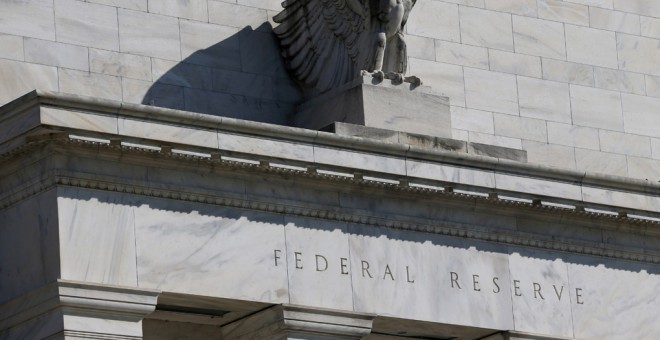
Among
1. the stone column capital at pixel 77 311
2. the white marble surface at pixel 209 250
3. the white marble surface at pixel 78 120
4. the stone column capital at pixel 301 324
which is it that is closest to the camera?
the stone column capital at pixel 77 311

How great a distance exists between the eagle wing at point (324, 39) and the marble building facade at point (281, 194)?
314mm

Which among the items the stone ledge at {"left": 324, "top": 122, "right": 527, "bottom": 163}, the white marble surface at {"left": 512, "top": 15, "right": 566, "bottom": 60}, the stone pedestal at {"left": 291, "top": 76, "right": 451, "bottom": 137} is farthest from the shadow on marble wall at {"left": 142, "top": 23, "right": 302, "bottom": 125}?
the white marble surface at {"left": 512, "top": 15, "right": 566, "bottom": 60}

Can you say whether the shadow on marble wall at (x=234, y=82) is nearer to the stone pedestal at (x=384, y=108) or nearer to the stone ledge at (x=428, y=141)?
the stone pedestal at (x=384, y=108)

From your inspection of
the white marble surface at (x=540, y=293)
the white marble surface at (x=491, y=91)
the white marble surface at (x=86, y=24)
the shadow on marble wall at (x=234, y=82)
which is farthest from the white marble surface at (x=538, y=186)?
the white marble surface at (x=86, y=24)

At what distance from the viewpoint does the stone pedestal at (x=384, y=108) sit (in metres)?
34.7

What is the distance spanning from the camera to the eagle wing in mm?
35500

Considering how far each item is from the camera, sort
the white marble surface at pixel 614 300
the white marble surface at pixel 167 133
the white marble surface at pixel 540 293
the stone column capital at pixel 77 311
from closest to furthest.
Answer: the stone column capital at pixel 77 311 → the white marble surface at pixel 167 133 → the white marble surface at pixel 540 293 → the white marble surface at pixel 614 300

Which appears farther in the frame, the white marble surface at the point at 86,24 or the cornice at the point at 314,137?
the white marble surface at the point at 86,24

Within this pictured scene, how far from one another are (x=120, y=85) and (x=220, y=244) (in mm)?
3489

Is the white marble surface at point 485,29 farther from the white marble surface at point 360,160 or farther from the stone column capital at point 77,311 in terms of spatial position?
the stone column capital at point 77,311

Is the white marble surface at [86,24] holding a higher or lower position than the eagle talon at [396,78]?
higher

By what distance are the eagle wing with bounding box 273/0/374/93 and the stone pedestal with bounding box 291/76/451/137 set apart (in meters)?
0.46

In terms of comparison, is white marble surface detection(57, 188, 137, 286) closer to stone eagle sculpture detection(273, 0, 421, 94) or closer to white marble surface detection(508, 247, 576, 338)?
stone eagle sculpture detection(273, 0, 421, 94)

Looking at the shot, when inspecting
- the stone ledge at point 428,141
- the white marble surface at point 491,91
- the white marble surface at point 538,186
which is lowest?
the white marble surface at point 538,186
